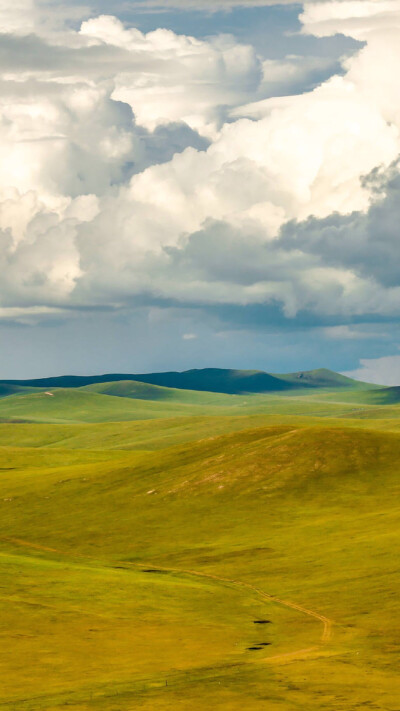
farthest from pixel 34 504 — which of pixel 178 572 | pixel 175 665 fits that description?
pixel 175 665

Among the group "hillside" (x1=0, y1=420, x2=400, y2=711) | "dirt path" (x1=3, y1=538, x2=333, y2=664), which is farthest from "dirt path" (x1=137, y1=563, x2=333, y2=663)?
"hillside" (x1=0, y1=420, x2=400, y2=711)

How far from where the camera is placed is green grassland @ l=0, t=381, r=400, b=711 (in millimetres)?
56000

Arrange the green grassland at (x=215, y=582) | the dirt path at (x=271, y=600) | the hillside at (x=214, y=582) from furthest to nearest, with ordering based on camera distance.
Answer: the dirt path at (x=271, y=600)
the hillside at (x=214, y=582)
the green grassland at (x=215, y=582)

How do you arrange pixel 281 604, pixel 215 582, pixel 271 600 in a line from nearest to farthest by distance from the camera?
pixel 281 604, pixel 271 600, pixel 215 582

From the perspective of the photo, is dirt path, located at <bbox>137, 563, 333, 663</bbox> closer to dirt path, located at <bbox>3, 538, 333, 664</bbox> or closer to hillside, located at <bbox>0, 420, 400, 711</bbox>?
dirt path, located at <bbox>3, 538, 333, 664</bbox>

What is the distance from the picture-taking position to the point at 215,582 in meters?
107

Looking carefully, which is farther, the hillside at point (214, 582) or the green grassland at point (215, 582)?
the hillside at point (214, 582)

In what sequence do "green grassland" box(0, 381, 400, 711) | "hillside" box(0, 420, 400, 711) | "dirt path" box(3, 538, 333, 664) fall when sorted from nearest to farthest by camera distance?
"green grassland" box(0, 381, 400, 711) → "hillside" box(0, 420, 400, 711) → "dirt path" box(3, 538, 333, 664)

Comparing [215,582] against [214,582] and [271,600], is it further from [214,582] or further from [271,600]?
[271,600]

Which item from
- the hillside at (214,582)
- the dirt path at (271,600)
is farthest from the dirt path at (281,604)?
the hillside at (214,582)

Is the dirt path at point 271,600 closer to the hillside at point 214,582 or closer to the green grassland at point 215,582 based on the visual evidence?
the hillside at point 214,582

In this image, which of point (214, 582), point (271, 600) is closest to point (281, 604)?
point (271, 600)

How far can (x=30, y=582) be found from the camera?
10338cm

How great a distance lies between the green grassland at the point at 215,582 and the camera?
56000mm
